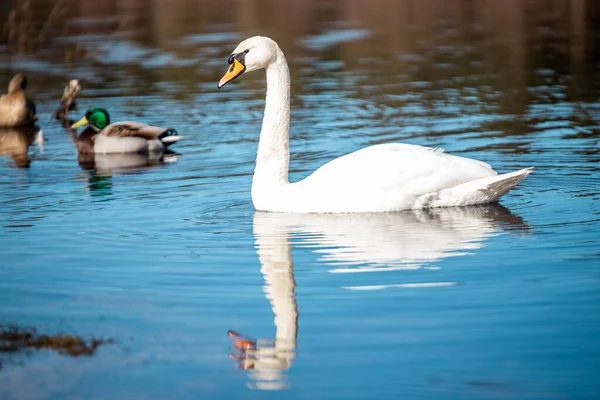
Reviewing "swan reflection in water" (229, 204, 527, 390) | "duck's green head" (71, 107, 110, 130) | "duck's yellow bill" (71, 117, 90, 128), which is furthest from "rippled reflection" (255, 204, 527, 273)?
"duck's yellow bill" (71, 117, 90, 128)

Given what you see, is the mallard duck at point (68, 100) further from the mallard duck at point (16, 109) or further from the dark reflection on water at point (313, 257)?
the dark reflection on water at point (313, 257)

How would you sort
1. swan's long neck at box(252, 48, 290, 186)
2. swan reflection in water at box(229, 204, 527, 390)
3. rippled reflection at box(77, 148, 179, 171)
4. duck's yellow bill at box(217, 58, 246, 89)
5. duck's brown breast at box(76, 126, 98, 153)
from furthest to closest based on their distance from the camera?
duck's brown breast at box(76, 126, 98, 153) → rippled reflection at box(77, 148, 179, 171) → swan's long neck at box(252, 48, 290, 186) → duck's yellow bill at box(217, 58, 246, 89) → swan reflection in water at box(229, 204, 527, 390)

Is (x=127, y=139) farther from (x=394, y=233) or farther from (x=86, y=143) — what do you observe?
(x=394, y=233)

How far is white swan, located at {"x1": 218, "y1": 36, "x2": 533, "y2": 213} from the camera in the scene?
1085 cm

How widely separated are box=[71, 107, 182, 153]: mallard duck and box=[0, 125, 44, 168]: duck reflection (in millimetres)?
930

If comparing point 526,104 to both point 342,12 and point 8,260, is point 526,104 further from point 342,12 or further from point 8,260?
point 342,12

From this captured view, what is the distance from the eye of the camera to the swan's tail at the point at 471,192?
1097 centimetres

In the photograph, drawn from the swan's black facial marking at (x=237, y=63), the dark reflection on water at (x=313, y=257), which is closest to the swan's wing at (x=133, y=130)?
the dark reflection on water at (x=313, y=257)

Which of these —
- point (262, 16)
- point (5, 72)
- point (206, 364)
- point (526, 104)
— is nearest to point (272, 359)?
point (206, 364)

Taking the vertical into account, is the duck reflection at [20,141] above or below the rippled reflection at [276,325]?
below

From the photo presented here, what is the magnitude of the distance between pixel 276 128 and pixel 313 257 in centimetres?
280

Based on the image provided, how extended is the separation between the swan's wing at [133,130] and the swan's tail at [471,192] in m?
6.78

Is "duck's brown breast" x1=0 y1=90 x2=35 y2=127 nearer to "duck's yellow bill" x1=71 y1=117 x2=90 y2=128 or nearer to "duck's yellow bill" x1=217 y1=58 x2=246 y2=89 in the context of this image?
"duck's yellow bill" x1=71 y1=117 x2=90 y2=128

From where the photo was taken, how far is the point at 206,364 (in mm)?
6789
